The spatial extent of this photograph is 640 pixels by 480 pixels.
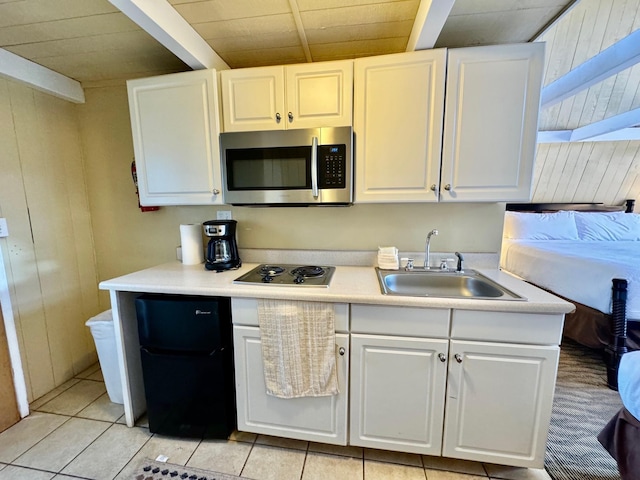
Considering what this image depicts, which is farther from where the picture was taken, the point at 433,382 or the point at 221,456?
the point at 221,456

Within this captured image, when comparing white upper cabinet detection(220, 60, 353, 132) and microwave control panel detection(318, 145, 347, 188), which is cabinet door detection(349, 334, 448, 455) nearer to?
microwave control panel detection(318, 145, 347, 188)

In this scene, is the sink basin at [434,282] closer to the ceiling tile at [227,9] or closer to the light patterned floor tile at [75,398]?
the ceiling tile at [227,9]


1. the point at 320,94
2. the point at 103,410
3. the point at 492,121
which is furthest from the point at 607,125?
the point at 103,410

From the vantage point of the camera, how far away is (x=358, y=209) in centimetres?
191

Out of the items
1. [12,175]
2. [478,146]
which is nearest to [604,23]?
[478,146]

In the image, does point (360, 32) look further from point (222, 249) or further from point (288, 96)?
point (222, 249)

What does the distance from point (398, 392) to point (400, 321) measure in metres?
0.37

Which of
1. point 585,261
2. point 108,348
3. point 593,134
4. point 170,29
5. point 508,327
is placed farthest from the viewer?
point 593,134

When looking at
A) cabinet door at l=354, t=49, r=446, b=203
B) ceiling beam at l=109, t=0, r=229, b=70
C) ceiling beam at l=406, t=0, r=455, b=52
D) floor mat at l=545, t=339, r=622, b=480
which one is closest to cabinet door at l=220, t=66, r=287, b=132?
ceiling beam at l=109, t=0, r=229, b=70

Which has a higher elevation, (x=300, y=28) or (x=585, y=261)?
(x=300, y=28)

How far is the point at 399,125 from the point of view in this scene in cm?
152

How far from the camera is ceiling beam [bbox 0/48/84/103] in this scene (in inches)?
67.1

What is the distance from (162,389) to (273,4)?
6.82 feet

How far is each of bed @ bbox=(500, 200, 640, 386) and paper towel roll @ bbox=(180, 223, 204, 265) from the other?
3.17 m
